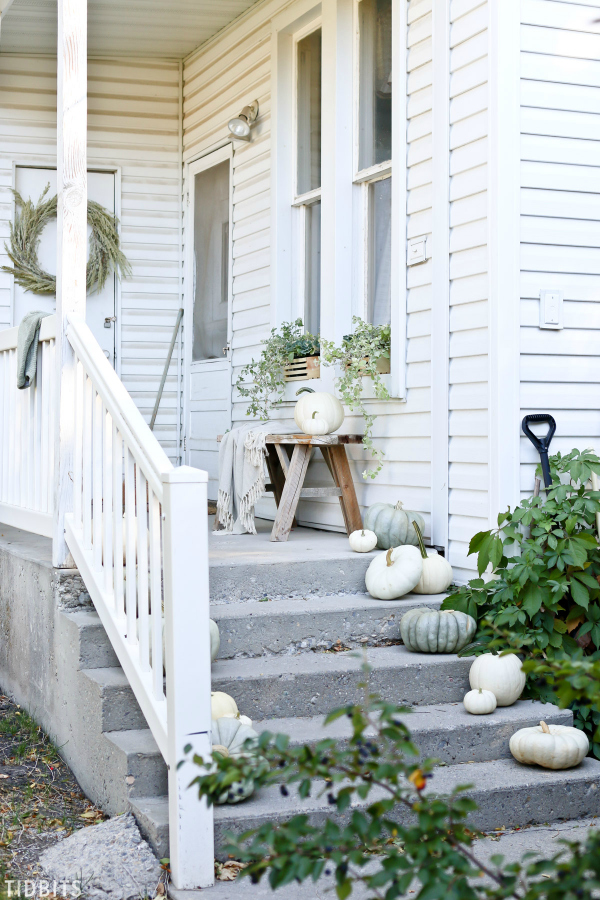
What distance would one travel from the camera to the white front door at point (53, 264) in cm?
624

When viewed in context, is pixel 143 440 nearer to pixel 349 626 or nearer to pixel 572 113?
pixel 349 626

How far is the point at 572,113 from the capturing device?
3.53 metres

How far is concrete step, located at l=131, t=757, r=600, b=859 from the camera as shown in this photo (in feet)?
7.84

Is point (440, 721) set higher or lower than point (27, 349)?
lower

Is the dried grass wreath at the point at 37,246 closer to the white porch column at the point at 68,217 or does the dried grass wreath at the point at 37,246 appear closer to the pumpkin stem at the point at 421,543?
the white porch column at the point at 68,217

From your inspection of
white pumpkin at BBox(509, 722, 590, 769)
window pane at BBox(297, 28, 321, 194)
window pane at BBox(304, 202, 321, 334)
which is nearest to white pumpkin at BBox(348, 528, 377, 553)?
white pumpkin at BBox(509, 722, 590, 769)

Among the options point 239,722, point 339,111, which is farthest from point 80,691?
point 339,111

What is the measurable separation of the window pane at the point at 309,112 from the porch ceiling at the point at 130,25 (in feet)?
2.31

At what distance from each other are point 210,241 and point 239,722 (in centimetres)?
431

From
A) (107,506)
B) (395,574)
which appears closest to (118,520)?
(107,506)

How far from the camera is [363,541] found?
3.73 meters

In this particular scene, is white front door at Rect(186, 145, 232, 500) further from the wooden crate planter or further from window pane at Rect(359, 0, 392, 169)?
window pane at Rect(359, 0, 392, 169)

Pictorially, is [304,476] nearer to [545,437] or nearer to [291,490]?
[291,490]

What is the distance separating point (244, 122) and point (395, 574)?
327 cm
